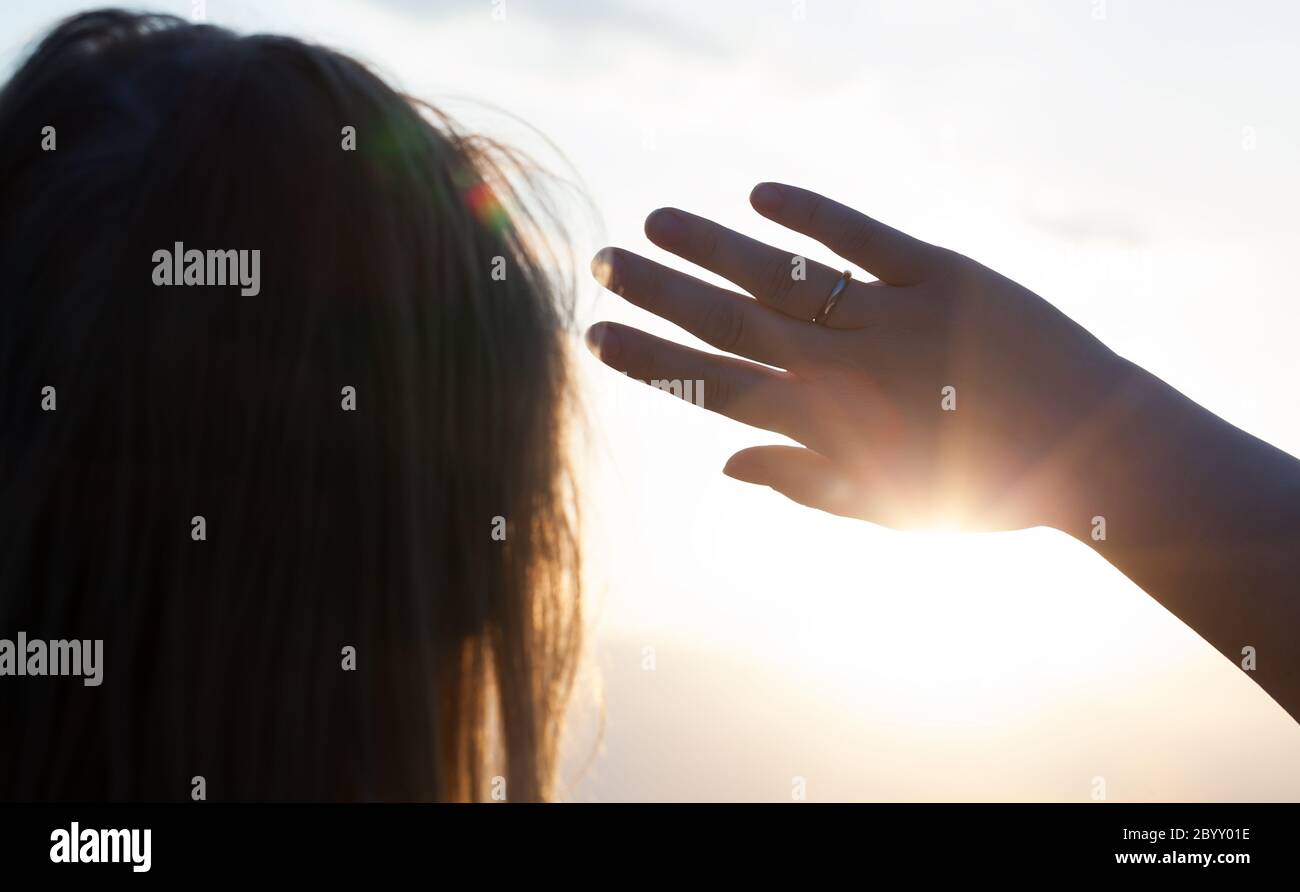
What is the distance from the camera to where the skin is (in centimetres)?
275

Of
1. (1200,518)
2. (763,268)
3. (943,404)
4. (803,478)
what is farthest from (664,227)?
(1200,518)

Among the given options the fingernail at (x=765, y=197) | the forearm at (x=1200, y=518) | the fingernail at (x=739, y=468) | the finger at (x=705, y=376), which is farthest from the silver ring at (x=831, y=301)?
the forearm at (x=1200, y=518)

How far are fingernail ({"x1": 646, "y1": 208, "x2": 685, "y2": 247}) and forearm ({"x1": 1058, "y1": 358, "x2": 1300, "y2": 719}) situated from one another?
54.9 inches

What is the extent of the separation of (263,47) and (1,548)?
119 cm

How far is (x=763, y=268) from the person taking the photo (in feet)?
9.60

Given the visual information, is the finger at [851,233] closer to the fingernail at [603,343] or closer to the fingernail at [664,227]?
the fingernail at [664,227]

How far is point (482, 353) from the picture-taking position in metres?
2.13

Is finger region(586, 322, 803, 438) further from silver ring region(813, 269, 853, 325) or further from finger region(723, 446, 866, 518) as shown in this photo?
silver ring region(813, 269, 853, 325)

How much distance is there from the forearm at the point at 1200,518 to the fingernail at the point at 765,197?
1187 millimetres

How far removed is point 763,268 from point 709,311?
266 millimetres

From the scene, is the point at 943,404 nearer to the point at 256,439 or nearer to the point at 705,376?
the point at 705,376
